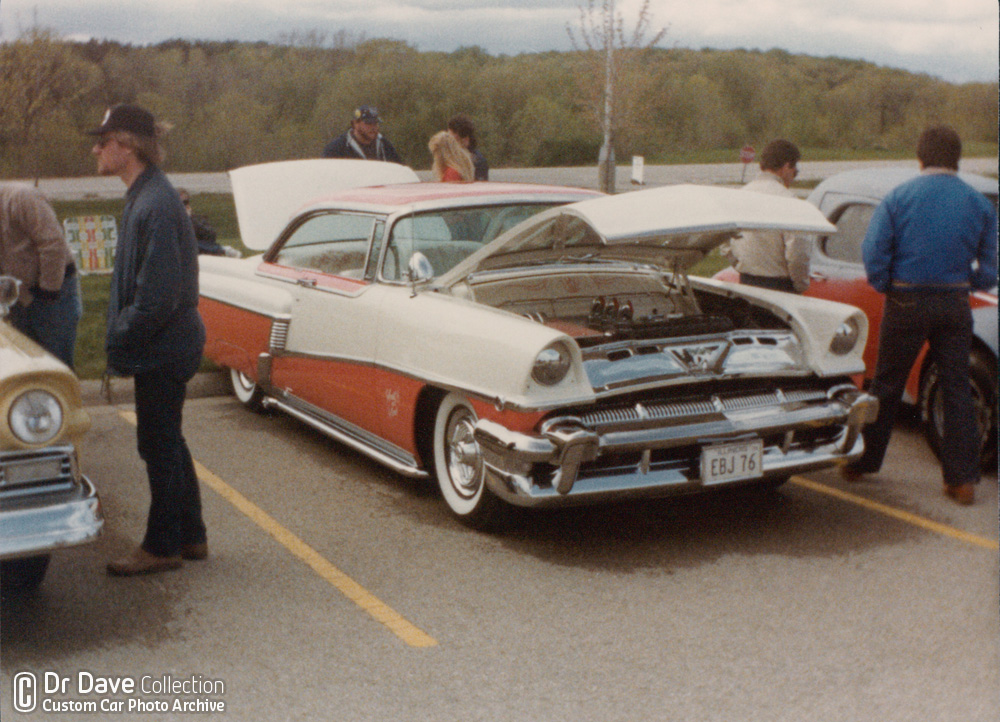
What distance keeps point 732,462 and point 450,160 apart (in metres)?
4.49

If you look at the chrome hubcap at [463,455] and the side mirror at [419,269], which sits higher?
the side mirror at [419,269]

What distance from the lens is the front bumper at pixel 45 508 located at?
360 centimetres

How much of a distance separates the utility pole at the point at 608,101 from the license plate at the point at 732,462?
1342cm

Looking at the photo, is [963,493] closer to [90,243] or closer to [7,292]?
[7,292]

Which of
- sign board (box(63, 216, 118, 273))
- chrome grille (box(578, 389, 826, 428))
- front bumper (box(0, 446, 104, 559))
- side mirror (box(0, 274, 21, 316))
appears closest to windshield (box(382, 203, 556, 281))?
chrome grille (box(578, 389, 826, 428))

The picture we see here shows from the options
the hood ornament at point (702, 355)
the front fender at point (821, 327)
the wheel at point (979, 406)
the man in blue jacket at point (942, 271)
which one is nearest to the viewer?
the hood ornament at point (702, 355)

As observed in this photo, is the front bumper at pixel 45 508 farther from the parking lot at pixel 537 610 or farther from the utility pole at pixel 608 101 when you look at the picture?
the utility pole at pixel 608 101

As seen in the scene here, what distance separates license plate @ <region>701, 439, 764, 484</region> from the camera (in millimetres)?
4746

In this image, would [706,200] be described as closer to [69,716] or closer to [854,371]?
[854,371]

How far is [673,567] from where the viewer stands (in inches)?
184

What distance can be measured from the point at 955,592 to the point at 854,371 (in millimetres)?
1242

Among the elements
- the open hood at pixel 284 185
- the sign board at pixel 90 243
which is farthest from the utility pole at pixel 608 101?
the open hood at pixel 284 185

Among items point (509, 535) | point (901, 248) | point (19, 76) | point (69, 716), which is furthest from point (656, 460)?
point (19, 76)

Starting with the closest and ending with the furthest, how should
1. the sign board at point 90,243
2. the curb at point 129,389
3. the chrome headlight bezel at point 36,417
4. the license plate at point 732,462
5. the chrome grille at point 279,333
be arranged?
the chrome headlight bezel at point 36,417, the license plate at point 732,462, the chrome grille at point 279,333, the curb at point 129,389, the sign board at point 90,243
